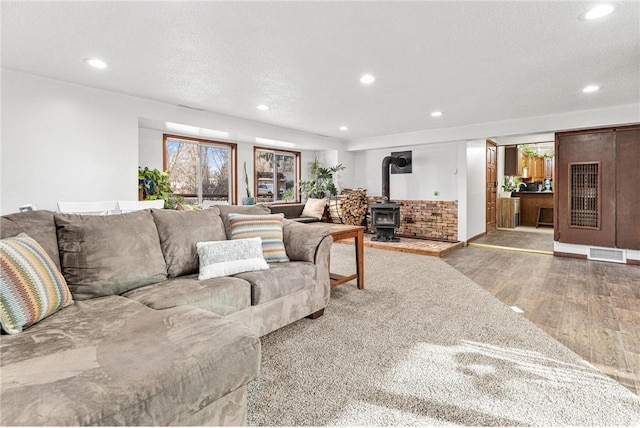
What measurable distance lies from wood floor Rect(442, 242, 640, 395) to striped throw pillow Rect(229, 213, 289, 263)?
220 cm

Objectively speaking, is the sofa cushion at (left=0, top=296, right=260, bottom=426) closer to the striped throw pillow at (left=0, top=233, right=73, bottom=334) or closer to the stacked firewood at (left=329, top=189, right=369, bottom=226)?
the striped throw pillow at (left=0, top=233, right=73, bottom=334)

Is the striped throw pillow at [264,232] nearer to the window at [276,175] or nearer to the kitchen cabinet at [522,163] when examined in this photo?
the window at [276,175]

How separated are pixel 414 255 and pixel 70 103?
5066mm

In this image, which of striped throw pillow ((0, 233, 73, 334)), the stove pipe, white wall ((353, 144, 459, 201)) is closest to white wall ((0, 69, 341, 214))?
A: striped throw pillow ((0, 233, 73, 334))

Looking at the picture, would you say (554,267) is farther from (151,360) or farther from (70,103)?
(70,103)

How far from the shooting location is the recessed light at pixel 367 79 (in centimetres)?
326

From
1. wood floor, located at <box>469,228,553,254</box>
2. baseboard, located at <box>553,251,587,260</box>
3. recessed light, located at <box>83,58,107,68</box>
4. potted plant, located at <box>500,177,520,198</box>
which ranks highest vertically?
recessed light, located at <box>83,58,107,68</box>

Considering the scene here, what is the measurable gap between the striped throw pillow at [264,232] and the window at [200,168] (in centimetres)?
317

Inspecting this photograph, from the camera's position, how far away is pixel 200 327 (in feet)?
4.59

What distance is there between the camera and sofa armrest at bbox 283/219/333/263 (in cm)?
273

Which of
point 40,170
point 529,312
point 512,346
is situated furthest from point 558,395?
point 40,170

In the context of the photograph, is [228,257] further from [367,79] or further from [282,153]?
[282,153]

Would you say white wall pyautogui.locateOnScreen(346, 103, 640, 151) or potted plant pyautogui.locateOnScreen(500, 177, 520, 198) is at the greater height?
white wall pyautogui.locateOnScreen(346, 103, 640, 151)

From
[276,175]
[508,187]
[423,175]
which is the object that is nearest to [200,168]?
[276,175]
